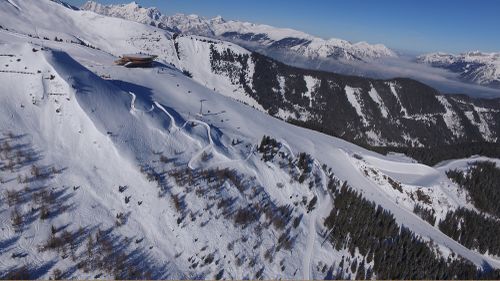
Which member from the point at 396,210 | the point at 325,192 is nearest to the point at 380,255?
the point at 325,192

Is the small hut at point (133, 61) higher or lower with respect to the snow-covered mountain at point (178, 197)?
higher

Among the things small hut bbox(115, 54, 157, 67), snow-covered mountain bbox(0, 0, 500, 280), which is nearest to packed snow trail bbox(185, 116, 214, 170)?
snow-covered mountain bbox(0, 0, 500, 280)

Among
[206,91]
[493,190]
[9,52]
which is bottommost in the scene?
[493,190]

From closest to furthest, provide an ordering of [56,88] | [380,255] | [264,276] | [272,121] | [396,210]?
[264,276]
[56,88]
[380,255]
[396,210]
[272,121]

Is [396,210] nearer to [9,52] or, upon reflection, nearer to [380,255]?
[380,255]

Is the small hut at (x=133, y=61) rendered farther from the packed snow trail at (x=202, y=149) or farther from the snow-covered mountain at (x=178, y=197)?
the packed snow trail at (x=202, y=149)

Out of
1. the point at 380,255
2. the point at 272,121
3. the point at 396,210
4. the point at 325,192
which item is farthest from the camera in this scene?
the point at 272,121

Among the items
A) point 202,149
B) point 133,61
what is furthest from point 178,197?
point 133,61

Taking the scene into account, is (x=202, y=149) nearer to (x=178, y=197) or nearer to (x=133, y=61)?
(x=178, y=197)

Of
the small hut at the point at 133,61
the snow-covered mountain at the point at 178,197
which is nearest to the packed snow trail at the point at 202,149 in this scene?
the snow-covered mountain at the point at 178,197
